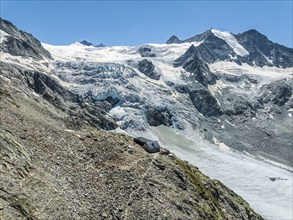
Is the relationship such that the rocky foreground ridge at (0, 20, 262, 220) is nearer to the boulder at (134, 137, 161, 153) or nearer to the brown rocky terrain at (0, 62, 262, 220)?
the brown rocky terrain at (0, 62, 262, 220)

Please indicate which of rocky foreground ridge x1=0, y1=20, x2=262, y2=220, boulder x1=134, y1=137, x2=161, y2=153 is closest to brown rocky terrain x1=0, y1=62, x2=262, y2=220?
rocky foreground ridge x1=0, y1=20, x2=262, y2=220

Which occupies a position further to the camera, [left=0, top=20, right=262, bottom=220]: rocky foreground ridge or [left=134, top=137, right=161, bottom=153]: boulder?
[left=134, top=137, right=161, bottom=153]: boulder

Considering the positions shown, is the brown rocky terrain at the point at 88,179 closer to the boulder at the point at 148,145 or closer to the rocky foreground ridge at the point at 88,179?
the rocky foreground ridge at the point at 88,179

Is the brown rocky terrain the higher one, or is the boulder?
the boulder

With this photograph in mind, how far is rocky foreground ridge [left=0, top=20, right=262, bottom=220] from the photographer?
33.0 metres

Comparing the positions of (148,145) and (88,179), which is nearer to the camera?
(88,179)

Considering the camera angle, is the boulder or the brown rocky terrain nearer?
the brown rocky terrain

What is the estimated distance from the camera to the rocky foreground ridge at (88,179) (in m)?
33.0

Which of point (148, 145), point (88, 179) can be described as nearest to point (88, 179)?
point (88, 179)

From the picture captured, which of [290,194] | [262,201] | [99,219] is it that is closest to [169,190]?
[99,219]

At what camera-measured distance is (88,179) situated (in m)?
39.3

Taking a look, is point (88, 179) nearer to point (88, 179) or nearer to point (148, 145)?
point (88, 179)

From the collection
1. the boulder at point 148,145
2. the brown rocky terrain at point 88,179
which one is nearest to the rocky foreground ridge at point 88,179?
the brown rocky terrain at point 88,179

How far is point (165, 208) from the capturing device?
40.0 metres
